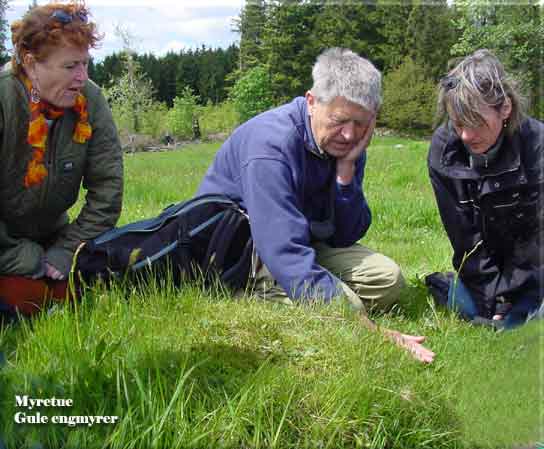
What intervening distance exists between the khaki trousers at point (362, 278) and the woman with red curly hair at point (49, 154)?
3.55 ft

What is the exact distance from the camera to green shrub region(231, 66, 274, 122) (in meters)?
27.0

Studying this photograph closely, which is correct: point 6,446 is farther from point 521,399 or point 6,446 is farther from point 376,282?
point 376,282

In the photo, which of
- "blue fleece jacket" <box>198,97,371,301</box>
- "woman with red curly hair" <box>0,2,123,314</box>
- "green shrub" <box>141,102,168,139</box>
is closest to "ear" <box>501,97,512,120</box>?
"blue fleece jacket" <box>198,97,371,301</box>

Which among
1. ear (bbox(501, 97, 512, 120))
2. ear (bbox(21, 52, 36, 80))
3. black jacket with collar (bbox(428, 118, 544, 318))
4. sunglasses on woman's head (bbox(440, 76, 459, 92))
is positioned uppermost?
ear (bbox(21, 52, 36, 80))

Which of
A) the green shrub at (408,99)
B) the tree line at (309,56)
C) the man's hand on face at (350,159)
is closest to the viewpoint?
the man's hand on face at (350,159)

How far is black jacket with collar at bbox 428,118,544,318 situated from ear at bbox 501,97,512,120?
0.12 meters

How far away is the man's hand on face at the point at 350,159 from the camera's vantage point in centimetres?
376

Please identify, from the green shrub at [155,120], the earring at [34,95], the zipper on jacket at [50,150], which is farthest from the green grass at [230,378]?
the green shrub at [155,120]

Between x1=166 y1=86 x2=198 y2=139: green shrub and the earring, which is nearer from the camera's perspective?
the earring

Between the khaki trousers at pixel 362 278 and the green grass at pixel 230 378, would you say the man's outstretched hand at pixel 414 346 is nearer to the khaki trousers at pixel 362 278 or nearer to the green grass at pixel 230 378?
the green grass at pixel 230 378

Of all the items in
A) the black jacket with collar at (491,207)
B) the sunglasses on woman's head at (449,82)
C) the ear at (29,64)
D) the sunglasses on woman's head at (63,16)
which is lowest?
the black jacket with collar at (491,207)

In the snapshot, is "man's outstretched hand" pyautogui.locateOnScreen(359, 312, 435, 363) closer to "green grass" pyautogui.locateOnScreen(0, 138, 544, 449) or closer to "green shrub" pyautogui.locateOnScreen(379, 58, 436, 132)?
"green grass" pyautogui.locateOnScreen(0, 138, 544, 449)

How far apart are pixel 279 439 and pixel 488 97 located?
212cm

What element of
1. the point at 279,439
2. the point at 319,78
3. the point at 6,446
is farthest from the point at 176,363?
the point at 319,78
